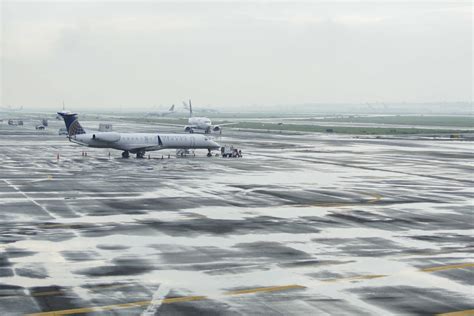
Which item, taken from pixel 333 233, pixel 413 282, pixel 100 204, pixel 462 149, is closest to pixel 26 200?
pixel 100 204

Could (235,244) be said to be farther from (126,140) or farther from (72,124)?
(72,124)

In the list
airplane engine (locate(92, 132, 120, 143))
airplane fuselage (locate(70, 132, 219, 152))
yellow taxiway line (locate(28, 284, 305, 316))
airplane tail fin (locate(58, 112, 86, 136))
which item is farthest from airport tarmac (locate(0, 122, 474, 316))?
airplane tail fin (locate(58, 112, 86, 136))

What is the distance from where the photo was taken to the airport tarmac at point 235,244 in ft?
71.1

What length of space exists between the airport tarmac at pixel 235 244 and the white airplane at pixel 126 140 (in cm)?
1934

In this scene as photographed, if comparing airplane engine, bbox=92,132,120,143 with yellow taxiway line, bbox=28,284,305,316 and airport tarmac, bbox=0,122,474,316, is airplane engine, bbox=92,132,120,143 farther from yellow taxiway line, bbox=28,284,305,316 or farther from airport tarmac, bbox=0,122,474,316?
yellow taxiway line, bbox=28,284,305,316

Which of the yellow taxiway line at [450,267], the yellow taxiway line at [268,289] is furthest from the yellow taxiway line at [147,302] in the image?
the yellow taxiway line at [450,267]

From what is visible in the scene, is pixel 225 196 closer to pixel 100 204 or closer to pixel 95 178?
pixel 100 204

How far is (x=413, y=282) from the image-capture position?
2406 cm

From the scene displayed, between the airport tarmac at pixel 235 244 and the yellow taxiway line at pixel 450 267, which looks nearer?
the airport tarmac at pixel 235 244

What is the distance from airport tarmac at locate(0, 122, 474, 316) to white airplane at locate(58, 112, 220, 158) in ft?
63.4

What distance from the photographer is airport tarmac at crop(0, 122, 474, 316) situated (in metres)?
21.7

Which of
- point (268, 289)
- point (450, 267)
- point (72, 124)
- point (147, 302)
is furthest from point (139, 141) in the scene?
point (147, 302)

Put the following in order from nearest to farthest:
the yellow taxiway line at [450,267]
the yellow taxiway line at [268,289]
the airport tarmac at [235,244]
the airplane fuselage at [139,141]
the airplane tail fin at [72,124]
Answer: the airport tarmac at [235,244] → the yellow taxiway line at [268,289] → the yellow taxiway line at [450,267] → the airplane fuselage at [139,141] → the airplane tail fin at [72,124]

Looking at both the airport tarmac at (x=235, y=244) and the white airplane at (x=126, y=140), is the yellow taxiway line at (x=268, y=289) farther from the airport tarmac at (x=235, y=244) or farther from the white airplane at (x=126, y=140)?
the white airplane at (x=126, y=140)
